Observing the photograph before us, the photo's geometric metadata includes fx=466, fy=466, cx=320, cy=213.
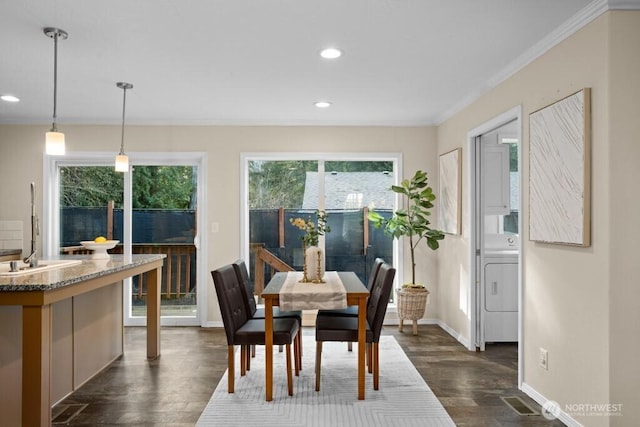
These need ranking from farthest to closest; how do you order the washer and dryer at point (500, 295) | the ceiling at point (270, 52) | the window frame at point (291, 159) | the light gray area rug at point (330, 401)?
the window frame at point (291, 159)
the washer and dryer at point (500, 295)
the light gray area rug at point (330, 401)
the ceiling at point (270, 52)

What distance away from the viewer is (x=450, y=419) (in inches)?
111

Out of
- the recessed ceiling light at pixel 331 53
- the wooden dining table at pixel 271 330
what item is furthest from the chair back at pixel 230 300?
the recessed ceiling light at pixel 331 53

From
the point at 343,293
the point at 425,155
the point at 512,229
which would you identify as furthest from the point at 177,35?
the point at 512,229

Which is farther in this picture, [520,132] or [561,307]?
[520,132]

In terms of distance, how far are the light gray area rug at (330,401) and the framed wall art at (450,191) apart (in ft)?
5.30

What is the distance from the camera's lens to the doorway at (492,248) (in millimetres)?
4305

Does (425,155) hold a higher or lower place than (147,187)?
higher

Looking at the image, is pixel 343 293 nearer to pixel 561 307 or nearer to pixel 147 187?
pixel 561 307

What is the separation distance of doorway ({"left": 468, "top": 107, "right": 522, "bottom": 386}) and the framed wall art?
0.27m

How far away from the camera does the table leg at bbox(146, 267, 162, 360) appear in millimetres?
4109

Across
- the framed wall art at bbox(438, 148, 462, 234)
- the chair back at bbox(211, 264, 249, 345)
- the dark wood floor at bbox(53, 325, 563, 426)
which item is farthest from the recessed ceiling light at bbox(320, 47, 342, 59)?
the dark wood floor at bbox(53, 325, 563, 426)

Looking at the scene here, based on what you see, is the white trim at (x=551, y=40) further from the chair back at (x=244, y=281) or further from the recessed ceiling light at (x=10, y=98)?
the recessed ceiling light at (x=10, y=98)

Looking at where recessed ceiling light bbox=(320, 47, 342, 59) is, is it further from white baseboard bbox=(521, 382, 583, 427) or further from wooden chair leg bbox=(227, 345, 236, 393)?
white baseboard bbox=(521, 382, 583, 427)

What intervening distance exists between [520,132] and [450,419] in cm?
199
